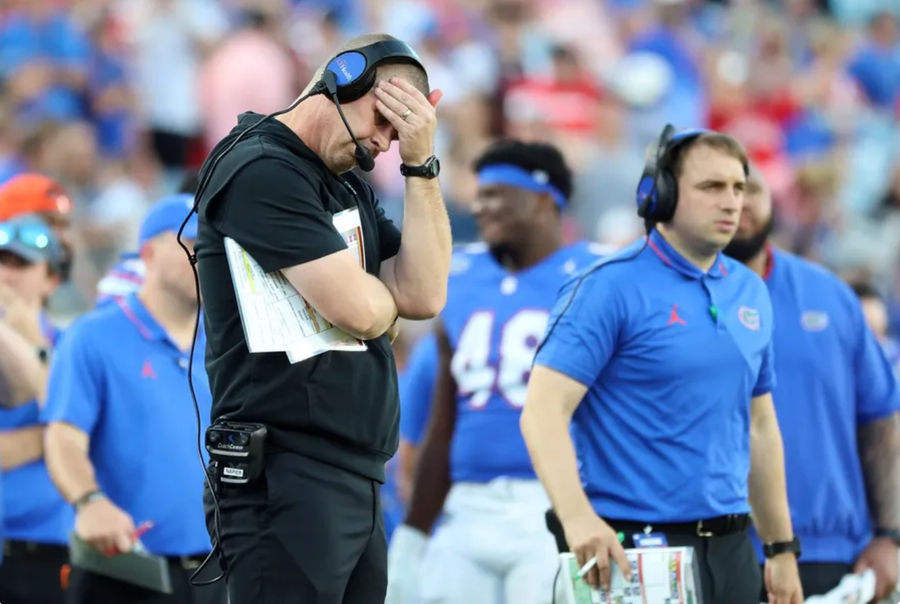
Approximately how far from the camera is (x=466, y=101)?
40.0 feet

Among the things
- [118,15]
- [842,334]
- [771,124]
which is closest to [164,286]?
[842,334]

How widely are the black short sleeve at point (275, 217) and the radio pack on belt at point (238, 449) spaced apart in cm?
39

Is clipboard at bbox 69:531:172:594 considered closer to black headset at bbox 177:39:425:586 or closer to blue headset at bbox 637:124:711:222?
black headset at bbox 177:39:425:586

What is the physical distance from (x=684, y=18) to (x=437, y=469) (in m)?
9.54

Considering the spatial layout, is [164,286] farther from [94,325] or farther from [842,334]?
[842,334]

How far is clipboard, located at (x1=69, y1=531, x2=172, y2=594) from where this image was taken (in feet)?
17.9

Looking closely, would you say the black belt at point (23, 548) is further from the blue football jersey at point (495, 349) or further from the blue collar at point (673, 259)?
the blue collar at point (673, 259)

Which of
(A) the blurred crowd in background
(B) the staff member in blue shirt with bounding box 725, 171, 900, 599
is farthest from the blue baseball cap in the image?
(A) the blurred crowd in background

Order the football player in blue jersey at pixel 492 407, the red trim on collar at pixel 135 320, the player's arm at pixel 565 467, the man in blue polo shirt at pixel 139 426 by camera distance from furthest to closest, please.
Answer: the football player in blue jersey at pixel 492 407 → the red trim on collar at pixel 135 320 → the man in blue polo shirt at pixel 139 426 → the player's arm at pixel 565 467

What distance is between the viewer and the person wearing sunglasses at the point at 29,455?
618 cm

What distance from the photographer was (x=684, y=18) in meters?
15.6

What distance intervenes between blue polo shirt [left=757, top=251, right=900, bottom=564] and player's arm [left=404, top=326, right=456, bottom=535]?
1.64 meters

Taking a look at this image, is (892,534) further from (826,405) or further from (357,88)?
(357,88)

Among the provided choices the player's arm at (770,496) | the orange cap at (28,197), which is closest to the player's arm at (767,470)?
the player's arm at (770,496)
